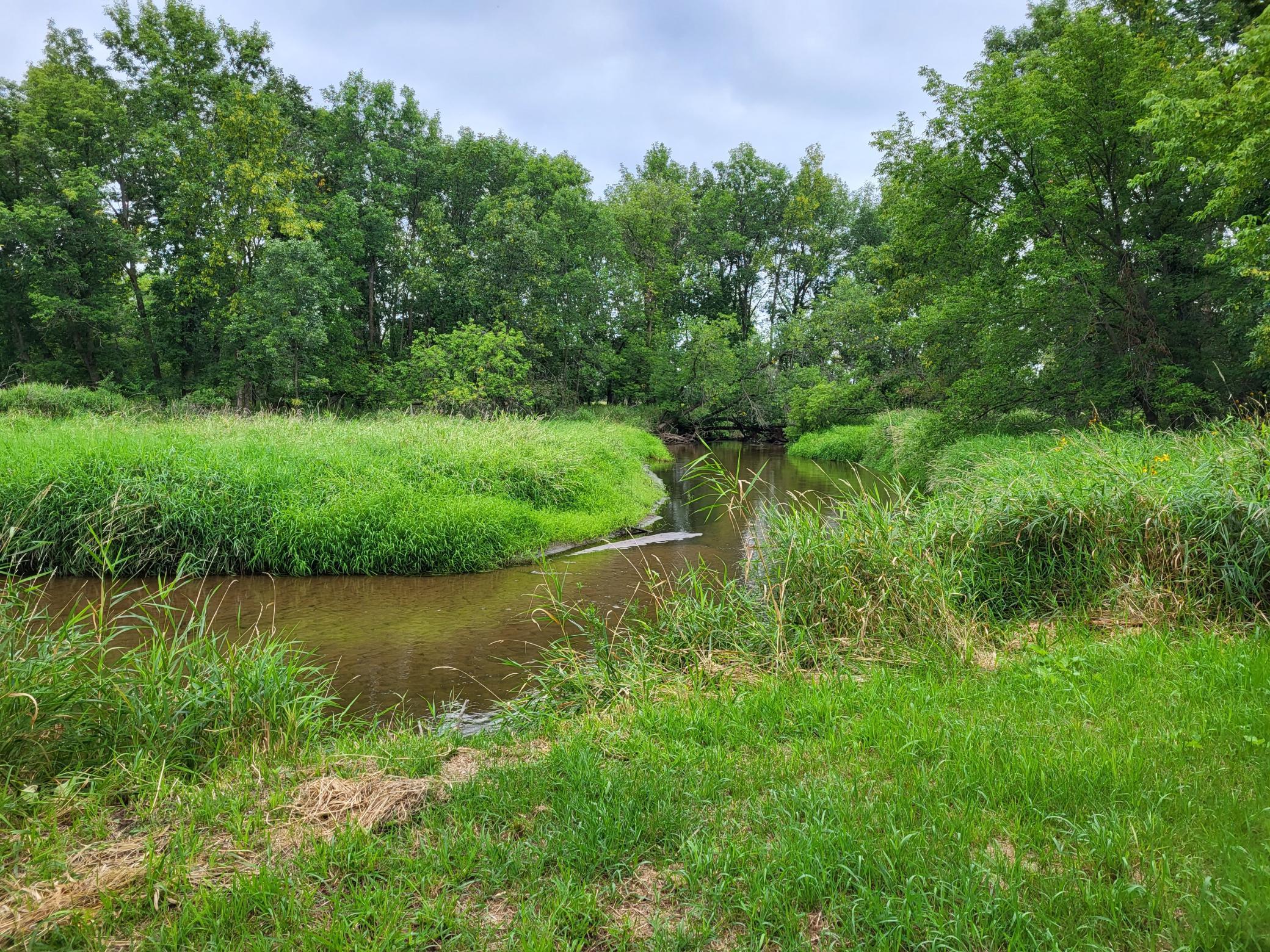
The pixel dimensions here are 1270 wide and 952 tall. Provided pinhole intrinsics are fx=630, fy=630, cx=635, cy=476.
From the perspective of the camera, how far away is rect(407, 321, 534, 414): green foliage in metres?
26.0

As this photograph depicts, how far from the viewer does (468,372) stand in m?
26.8

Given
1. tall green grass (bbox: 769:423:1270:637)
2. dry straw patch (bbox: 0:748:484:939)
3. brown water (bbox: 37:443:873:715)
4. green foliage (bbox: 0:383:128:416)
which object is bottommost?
brown water (bbox: 37:443:873:715)

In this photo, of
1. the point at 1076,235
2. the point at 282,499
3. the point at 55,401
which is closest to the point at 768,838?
the point at 282,499

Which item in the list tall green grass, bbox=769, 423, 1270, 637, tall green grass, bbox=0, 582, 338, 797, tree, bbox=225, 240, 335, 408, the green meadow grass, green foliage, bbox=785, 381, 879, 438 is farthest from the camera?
green foliage, bbox=785, 381, 879, 438

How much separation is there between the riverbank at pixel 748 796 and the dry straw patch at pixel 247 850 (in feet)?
0.05

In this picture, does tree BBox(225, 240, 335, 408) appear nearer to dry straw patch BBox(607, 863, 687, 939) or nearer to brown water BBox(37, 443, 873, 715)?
brown water BBox(37, 443, 873, 715)

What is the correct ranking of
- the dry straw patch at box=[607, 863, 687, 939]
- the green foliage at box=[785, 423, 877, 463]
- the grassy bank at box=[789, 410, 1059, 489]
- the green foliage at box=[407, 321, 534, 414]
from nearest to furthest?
the dry straw patch at box=[607, 863, 687, 939] < the grassy bank at box=[789, 410, 1059, 489] < the green foliage at box=[407, 321, 534, 414] < the green foliage at box=[785, 423, 877, 463]

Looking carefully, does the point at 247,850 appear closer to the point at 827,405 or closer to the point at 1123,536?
the point at 1123,536

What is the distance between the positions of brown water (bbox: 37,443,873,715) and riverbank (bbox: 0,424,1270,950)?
41.4 inches

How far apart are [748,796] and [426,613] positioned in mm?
5943

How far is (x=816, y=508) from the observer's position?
6.25 metres

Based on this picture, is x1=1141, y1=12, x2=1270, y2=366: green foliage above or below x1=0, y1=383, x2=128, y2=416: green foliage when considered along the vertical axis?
above

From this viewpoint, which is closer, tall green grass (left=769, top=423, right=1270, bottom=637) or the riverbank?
the riverbank

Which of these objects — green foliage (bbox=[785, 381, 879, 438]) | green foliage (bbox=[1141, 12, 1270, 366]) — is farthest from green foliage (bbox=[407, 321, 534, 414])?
green foliage (bbox=[1141, 12, 1270, 366])
